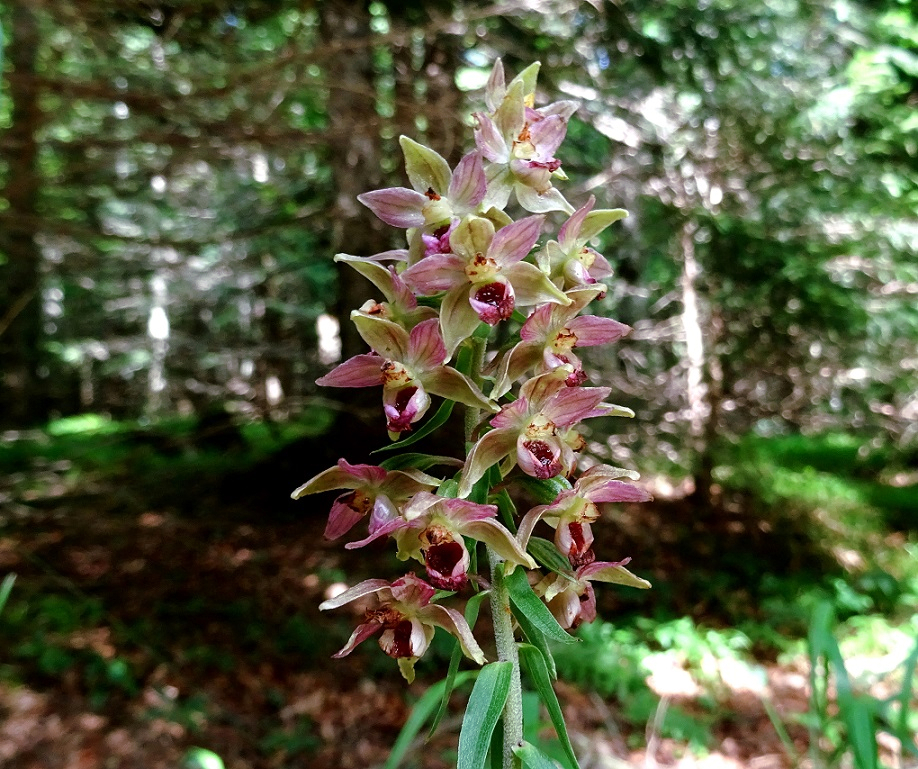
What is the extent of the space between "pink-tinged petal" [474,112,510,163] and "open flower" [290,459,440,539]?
49 cm

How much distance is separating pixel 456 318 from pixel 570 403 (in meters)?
0.20

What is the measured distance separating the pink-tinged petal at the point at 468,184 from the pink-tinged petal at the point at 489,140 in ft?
0.13

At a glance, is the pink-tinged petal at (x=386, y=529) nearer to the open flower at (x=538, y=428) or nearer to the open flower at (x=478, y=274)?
the open flower at (x=538, y=428)

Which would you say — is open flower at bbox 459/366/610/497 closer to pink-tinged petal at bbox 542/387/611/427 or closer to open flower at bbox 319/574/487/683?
pink-tinged petal at bbox 542/387/611/427

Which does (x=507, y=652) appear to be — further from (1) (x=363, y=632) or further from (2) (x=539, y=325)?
(2) (x=539, y=325)

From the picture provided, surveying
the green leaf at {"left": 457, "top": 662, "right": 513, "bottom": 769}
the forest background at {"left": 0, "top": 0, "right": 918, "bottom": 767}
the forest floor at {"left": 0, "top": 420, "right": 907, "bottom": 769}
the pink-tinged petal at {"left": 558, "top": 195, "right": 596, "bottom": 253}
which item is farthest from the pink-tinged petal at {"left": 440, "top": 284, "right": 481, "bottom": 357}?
the forest background at {"left": 0, "top": 0, "right": 918, "bottom": 767}

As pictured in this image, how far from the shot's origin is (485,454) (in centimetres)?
93

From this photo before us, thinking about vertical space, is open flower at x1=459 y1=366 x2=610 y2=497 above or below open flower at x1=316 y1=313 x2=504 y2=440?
below

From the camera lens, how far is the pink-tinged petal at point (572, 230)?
1.04 meters

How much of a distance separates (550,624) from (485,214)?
1.94 feet

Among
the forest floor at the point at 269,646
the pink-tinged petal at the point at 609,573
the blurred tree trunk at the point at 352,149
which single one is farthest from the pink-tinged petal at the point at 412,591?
the blurred tree trunk at the point at 352,149

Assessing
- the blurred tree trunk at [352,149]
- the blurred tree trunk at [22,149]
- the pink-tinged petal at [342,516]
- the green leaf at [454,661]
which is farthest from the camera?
the blurred tree trunk at [352,149]

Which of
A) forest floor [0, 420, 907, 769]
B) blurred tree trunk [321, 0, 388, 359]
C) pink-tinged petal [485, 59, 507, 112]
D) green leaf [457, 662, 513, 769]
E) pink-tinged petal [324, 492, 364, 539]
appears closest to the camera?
green leaf [457, 662, 513, 769]

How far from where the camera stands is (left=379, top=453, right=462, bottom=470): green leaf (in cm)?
97
